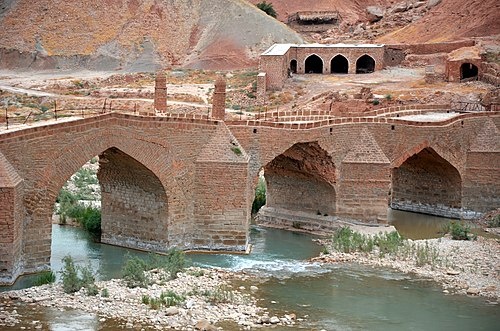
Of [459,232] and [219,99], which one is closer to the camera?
[219,99]

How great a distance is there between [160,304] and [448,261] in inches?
311

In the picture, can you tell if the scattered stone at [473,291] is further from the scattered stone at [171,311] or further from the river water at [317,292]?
the scattered stone at [171,311]

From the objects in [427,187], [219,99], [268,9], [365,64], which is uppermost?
[268,9]

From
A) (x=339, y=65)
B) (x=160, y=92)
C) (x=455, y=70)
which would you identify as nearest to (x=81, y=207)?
(x=160, y=92)

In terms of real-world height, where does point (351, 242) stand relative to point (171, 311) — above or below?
above

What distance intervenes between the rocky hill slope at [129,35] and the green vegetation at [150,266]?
2606 centimetres

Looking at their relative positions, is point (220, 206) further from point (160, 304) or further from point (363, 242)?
point (160, 304)

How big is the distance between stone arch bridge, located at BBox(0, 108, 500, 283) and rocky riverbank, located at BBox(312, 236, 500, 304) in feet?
7.49

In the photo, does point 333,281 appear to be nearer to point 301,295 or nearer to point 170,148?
point 301,295

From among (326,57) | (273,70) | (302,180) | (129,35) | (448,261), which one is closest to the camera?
(448,261)

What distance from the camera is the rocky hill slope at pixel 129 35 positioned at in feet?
157

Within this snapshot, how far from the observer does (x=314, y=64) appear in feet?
150

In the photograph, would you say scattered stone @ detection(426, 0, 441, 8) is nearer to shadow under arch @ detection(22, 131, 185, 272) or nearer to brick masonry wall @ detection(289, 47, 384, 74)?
brick masonry wall @ detection(289, 47, 384, 74)

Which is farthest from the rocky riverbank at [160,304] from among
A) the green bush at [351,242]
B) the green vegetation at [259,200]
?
the green vegetation at [259,200]
